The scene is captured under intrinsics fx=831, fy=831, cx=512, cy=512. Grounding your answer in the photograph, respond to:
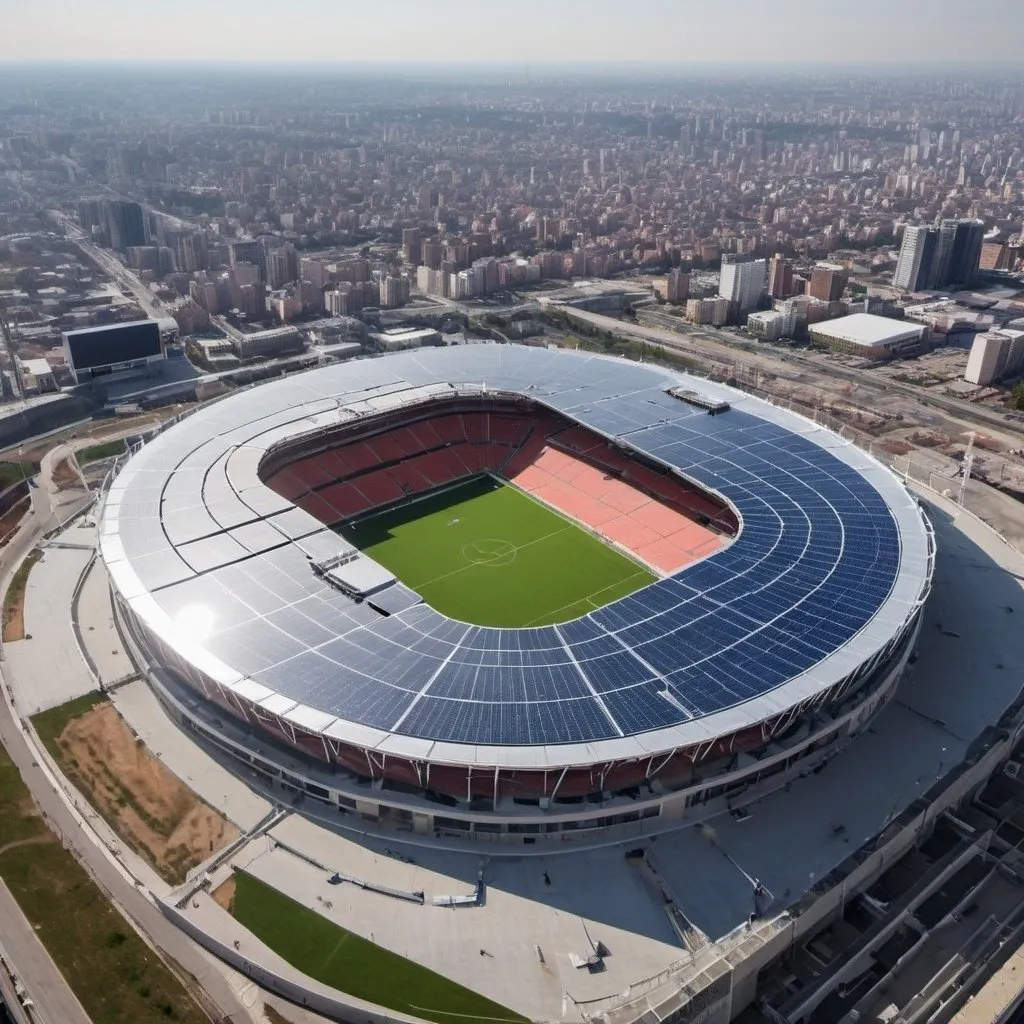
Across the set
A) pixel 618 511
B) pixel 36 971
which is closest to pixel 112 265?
pixel 618 511

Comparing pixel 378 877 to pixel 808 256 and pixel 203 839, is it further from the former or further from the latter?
pixel 808 256

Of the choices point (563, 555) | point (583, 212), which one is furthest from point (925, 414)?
point (583, 212)

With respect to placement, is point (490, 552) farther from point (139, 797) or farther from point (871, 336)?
point (871, 336)

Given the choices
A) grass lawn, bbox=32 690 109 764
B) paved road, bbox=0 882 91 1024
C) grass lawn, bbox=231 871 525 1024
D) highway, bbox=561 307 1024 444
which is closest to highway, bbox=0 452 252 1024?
paved road, bbox=0 882 91 1024

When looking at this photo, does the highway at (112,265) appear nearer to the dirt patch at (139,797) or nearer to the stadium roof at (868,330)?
the dirt patch at (139,797)

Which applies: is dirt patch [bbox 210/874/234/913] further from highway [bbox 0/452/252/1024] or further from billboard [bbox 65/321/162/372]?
billboard [bbox 65/321/162/372]

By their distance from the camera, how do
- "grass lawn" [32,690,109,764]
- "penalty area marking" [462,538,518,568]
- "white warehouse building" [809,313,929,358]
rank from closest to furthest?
"grass lawn" [32,690,109,764], "penalty area marking" [462,538,518,568], "white warehouse building" [809,313,929,358]
